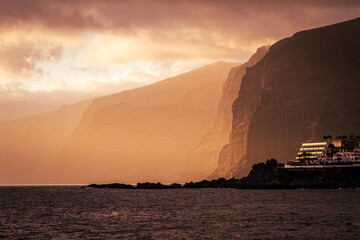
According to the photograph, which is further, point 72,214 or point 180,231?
point 72,214

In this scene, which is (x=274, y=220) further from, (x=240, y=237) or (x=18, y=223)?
(x=18, y=223)

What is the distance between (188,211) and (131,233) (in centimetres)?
3455

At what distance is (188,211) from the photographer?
10225cm

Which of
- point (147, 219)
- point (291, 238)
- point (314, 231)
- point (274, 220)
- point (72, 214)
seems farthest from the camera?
point (72, 214)

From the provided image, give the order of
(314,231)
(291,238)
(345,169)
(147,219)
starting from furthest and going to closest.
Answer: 1. (345,169)
2. (147,219)
3. (314,231)
4. (291,238)

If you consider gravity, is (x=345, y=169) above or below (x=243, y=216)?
above

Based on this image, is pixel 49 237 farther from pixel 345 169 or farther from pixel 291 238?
pixel 345 169

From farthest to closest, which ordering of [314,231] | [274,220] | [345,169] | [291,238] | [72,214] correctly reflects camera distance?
[345,169] < [72,214] < [274,220] < [314,231] < [291,238]

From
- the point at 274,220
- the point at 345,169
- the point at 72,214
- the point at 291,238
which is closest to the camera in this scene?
the point at 291,238

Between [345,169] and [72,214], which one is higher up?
[345,169]

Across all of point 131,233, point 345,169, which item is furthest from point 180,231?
point 345,169

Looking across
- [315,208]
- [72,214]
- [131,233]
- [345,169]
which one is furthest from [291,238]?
[345,169]

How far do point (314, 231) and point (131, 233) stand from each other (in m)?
21.3

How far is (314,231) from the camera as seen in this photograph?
221ft
